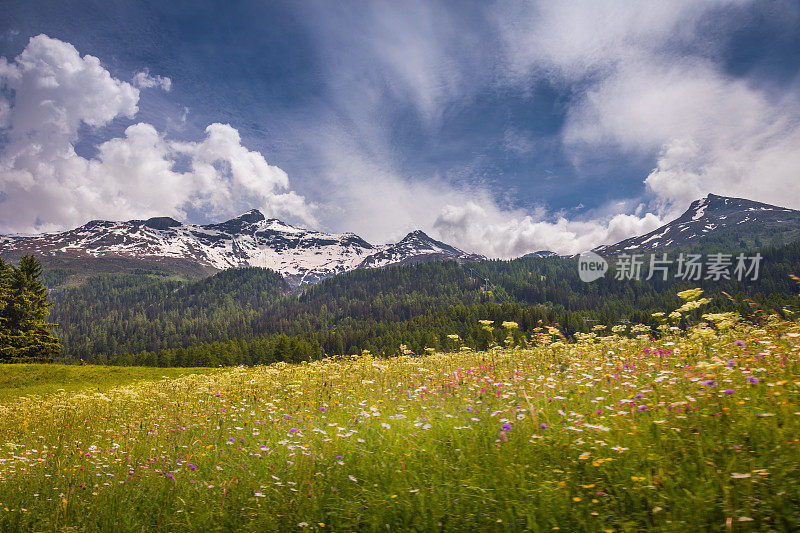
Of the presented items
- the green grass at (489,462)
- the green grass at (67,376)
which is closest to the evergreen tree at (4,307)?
the green grass at (67,376)

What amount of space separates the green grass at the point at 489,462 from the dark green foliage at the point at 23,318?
52752 millimetres

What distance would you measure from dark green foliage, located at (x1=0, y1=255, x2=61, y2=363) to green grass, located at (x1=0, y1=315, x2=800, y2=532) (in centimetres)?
5275

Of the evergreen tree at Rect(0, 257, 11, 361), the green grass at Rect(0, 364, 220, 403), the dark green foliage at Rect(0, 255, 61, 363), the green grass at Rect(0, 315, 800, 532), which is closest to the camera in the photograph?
the green grass at Rect(0, 315, 800, 532)

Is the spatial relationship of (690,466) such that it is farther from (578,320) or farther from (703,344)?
(578,320)

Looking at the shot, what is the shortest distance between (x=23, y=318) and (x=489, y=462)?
216ft

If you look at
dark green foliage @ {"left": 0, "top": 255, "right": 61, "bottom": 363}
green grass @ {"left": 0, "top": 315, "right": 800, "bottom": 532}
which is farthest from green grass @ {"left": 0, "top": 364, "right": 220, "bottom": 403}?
green grass @ {"left": 0, "top": 315, "right": 800, "bottom": 532}

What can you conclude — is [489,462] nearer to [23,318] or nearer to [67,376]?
[67,376]

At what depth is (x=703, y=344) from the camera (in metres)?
6.69

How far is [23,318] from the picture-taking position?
46156 millimetres

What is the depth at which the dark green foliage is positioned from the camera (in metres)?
43.2

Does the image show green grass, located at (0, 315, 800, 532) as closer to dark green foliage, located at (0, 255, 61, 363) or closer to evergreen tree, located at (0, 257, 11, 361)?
evergreen tree, located at (0, 257, 11, 361)

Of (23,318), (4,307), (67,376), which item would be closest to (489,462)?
(67,376)

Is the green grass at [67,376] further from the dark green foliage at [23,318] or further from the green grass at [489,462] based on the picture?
the green grass at [489,462]

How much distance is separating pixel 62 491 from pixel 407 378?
6.60m
